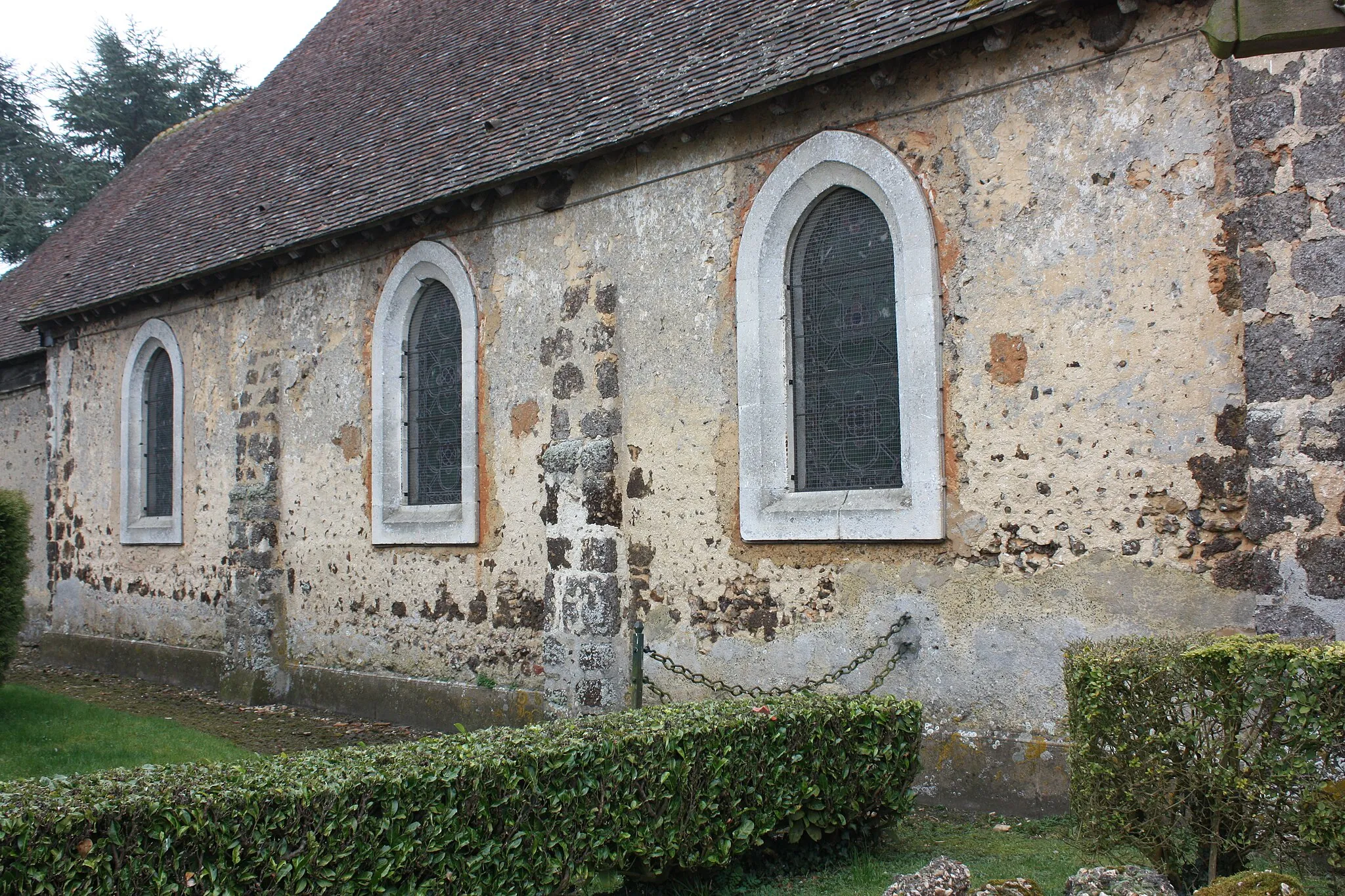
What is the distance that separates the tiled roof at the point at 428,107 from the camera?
26.8 feet

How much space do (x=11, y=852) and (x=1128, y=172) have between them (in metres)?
6.29

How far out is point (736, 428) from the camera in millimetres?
8352

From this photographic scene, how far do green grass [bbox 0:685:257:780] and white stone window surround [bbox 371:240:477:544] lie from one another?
8.28 feet

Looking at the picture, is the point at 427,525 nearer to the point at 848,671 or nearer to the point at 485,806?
the point at 848,671

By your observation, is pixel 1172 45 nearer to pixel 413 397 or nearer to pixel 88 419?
pixel 413 397

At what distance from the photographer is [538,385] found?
9750 mm

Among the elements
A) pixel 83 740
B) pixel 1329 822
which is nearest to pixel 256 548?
pixel 83 740

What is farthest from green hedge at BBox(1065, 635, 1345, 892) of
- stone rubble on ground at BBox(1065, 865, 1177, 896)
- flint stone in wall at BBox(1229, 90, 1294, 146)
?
flint stone in wall at BBox(1229, 90, 1294, 146)

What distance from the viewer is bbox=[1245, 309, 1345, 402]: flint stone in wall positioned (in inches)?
222

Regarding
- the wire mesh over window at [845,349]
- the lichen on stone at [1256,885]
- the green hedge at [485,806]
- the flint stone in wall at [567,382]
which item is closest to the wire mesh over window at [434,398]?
the flint stone in wall at [567,382]

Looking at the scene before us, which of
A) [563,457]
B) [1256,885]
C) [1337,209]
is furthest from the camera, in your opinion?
[563,457]

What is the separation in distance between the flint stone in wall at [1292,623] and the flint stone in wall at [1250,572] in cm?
10

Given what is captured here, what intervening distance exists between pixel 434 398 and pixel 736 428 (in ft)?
13.0

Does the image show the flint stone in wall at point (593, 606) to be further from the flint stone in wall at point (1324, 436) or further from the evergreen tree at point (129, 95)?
the evergreen tree at point (129, 95)
